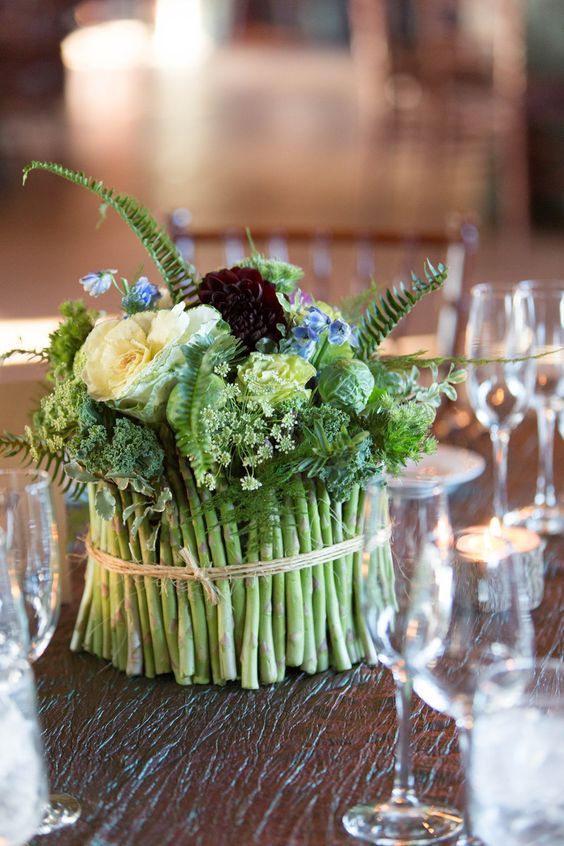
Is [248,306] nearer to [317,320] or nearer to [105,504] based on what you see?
[317,320]

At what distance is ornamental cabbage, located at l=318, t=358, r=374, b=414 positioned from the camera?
875 millimetres

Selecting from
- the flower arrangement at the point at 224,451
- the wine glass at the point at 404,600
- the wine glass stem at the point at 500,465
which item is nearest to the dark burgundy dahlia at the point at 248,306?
the flower arrangement at the point at 224,451

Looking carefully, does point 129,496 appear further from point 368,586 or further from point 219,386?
point 368,586

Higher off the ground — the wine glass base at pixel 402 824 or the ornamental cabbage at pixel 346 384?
the ornamental cabbage at pixel 346 384

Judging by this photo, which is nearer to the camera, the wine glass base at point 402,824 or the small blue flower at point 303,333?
the wine glass base at point 402,824

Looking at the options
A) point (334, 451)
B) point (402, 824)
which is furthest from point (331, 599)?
Result: point (402, 824)

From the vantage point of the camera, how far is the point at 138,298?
0.91 meters

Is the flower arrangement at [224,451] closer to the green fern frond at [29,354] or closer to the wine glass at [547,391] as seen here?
the green fern frond at [29,354]

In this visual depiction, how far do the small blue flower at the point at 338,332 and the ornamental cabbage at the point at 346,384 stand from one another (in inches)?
0.7

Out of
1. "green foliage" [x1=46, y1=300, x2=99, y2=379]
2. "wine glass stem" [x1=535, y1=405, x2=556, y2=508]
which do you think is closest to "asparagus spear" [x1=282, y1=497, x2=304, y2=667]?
"green foliage" [x1=46, y1=300, x2=99, y2=379]

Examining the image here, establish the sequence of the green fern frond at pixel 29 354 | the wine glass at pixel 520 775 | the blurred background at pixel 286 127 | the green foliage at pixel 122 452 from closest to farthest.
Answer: the wine glass at pixel 520 775, the green foliage at pixel 122 452, the green fern frond at pixel 29 354, the blurred background at pixel 286 127

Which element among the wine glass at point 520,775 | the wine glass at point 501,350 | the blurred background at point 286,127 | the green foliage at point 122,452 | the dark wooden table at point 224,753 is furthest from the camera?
the blurred background at point 286,127

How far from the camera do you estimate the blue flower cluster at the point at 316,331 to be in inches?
34.5

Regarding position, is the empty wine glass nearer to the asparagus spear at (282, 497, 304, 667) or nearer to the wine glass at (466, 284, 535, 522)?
the asparagus spear at (282, 497, 304, 667)
